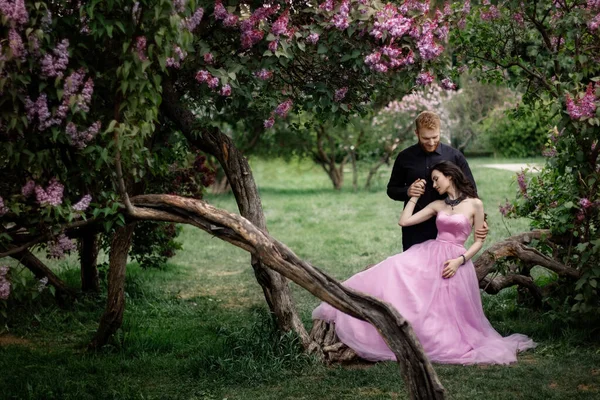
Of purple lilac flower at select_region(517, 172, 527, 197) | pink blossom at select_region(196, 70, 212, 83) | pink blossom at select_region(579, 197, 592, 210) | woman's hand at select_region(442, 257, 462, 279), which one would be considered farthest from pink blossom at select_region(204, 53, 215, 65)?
purple lilac flower at select_region(517, 172, 527, 197)

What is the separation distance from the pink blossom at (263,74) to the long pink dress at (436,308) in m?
1.82

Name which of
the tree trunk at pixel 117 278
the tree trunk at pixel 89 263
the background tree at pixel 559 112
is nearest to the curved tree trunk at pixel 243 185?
the tree trunk at pixel 117 278

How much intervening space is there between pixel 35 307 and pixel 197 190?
2291mm

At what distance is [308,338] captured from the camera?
6.28m

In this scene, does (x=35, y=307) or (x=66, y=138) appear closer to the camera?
(x=66, y=138)

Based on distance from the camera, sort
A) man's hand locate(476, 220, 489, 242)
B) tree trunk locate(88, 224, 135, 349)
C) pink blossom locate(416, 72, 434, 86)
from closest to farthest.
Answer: pink blossom locate(416, 72, 434, 86) → man's hand locate(476, 220, 489, 242) → tree trunk locate(88, 224, 135, 349)

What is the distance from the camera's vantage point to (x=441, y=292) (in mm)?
6387

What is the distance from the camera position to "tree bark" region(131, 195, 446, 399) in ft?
15.0

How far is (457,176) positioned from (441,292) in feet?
3.18

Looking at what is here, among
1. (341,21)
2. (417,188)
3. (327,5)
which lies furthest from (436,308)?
(327,5)

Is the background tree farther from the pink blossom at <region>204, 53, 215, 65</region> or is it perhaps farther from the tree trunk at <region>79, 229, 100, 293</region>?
the tree trunk at <region>79, 229, 100, 293</region>

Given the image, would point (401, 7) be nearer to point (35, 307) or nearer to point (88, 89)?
point (88, 89)

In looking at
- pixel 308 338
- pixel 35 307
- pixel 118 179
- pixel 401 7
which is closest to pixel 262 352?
pixel 308 338

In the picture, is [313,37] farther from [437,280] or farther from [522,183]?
[522,183]
